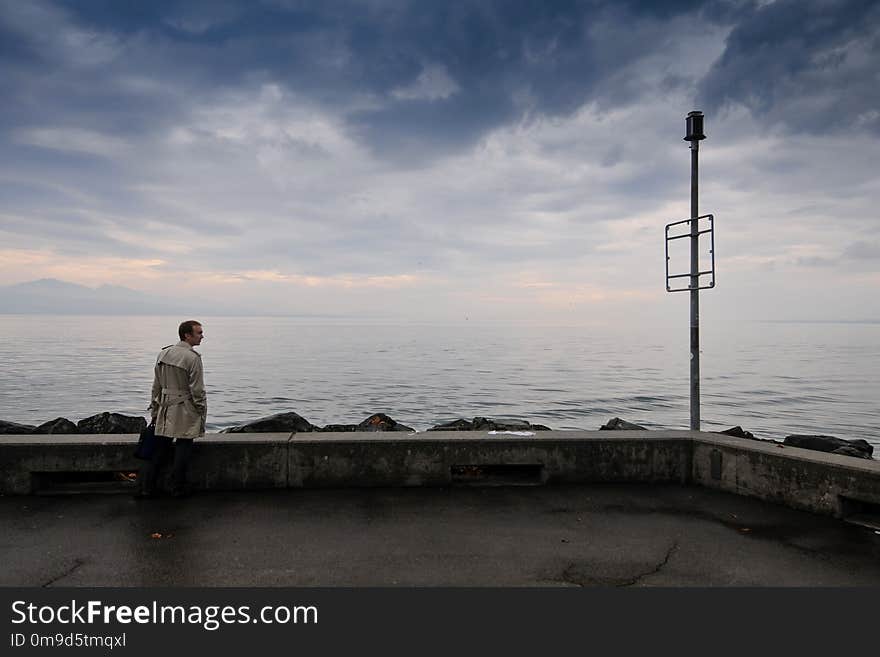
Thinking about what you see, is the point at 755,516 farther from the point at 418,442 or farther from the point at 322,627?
the point at 322,627

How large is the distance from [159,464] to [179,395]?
2.40 ft

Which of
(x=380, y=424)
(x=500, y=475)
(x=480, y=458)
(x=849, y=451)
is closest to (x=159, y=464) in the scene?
(x=480, y=458)

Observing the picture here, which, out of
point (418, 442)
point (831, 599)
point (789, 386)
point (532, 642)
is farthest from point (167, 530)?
point (789, 386)

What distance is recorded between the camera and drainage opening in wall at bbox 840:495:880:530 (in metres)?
5.35

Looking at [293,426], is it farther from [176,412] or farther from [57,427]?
[176,412]

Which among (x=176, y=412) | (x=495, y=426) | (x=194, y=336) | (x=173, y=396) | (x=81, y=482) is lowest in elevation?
(x=495, y=426)

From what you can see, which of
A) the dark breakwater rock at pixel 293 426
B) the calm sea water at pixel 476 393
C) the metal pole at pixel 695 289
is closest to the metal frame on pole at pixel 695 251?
the metal pole at pixel 695 289

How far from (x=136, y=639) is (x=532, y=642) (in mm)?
2215

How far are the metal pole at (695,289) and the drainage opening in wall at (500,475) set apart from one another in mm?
2213

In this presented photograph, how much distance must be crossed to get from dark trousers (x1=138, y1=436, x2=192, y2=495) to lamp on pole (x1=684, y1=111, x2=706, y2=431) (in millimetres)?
5869

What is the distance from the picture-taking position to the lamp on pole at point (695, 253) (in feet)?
25.1

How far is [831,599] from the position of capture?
3.91 m

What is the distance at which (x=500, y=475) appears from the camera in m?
7.05

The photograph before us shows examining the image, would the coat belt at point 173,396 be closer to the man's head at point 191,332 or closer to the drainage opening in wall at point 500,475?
the man's head at point 191,332
